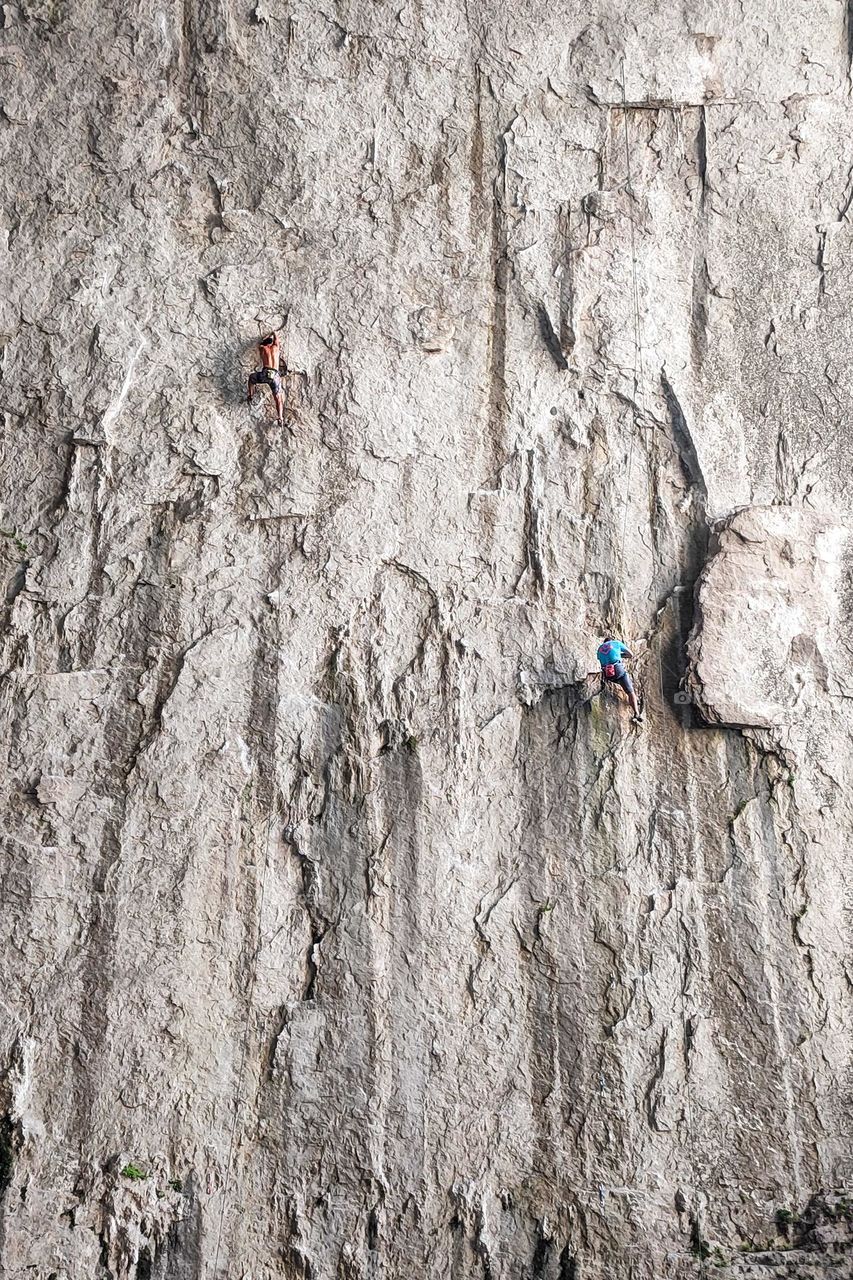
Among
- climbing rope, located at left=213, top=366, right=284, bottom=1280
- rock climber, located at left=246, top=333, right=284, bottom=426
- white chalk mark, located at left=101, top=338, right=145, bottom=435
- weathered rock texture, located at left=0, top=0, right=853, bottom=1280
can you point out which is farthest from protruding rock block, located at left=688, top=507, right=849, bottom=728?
white chalk mark, located at left=101, top=338, right=145, bottom=435

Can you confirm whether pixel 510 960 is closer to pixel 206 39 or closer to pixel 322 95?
pixel 322 95

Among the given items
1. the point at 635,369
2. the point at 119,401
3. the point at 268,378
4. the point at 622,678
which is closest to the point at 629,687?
the point at 622,678

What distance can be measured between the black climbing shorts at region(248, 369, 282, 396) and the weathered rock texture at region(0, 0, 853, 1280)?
32 centimetres

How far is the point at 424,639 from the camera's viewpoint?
8125mm

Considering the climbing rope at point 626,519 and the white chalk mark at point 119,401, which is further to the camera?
the white chalk mark at point 119,401

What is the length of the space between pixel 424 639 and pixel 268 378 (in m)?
2.23

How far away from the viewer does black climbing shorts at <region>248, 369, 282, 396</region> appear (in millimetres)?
8258

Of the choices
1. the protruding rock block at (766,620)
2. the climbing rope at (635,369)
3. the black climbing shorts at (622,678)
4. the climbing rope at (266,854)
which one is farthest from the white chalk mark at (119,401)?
the protruding rock block at (766,620)

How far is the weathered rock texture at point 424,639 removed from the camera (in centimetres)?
724

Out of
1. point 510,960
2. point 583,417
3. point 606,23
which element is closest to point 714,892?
point 510,960

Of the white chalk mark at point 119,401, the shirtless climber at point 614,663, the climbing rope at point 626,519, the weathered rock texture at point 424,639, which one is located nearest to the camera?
the climbing rope at point 626,519

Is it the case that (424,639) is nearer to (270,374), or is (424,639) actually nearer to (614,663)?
(614,663)

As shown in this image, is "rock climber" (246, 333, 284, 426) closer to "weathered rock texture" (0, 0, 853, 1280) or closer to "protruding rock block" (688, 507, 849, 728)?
"weathered rock texture" (0, 0, 853, 1280)

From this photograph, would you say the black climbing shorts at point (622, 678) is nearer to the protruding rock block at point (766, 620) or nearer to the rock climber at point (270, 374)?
the protruding rock block at point (766, 620)
